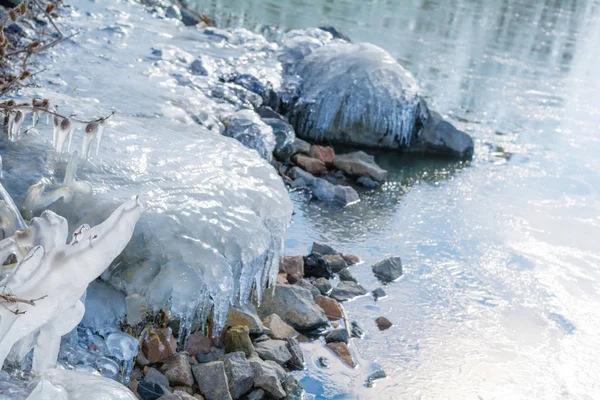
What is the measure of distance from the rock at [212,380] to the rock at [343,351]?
2.72 ft

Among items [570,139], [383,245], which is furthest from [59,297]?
[570,139]

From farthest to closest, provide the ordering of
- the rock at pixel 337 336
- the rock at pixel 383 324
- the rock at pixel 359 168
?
the rock at pixel 359 168 → the rock at pixel 383 324 → the rock at pixel 337 336

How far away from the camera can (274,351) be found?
375cm

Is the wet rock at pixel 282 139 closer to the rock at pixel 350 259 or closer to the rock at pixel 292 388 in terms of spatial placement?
the rock at pixel 350 259

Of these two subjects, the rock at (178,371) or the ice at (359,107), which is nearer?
the rock at (178,371)

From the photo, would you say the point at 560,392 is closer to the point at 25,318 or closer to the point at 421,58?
the point at 25,318

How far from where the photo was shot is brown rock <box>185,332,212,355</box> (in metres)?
3.56

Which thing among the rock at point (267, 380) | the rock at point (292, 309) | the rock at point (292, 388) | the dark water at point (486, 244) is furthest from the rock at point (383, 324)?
the rock at point (267, 380)

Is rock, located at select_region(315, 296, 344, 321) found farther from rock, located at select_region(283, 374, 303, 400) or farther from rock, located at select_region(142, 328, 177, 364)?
rock, located at select_region(142, 328, 177, 364)

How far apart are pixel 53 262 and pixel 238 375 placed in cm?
Answer: 163

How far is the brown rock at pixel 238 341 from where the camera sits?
364cm

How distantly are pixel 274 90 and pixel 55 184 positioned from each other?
4214 mm

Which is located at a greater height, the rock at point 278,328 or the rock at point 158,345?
the rock at point 158,345

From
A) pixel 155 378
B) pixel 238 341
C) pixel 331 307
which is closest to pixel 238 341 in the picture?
pixel 238 341
